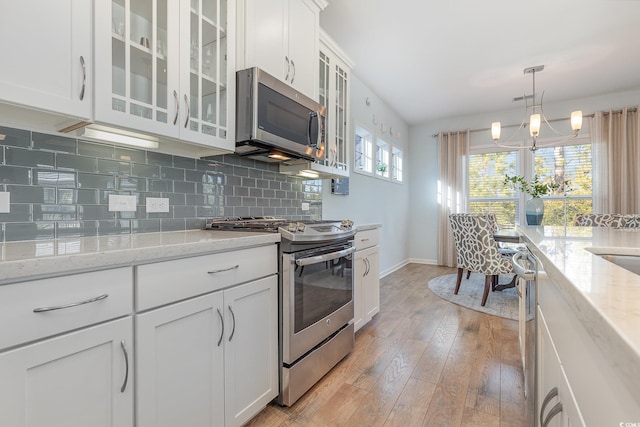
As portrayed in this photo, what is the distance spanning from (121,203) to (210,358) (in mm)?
852

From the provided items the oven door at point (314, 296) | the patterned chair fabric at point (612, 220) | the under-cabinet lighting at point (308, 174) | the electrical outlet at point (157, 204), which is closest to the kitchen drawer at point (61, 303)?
the electrical outlet at point (157, 204)

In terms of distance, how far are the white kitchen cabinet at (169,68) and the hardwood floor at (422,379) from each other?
59.3 inches

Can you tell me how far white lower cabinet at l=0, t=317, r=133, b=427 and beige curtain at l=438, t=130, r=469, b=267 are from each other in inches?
213

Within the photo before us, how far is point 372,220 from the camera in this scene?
4395mm

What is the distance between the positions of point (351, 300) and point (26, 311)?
5.92 feet

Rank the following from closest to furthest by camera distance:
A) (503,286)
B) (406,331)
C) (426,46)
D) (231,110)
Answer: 1. (231,110)
2. (406,331)
3. (426,46)
4. (503,286)

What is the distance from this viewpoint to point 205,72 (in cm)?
160

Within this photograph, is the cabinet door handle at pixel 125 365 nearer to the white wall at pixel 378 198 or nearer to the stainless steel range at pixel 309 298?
the stainless steel range at pixel 309 298

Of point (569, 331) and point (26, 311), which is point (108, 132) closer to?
point (26, 311)

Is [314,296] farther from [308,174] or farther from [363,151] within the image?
[363,151]

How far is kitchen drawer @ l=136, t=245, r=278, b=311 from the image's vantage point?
41.4 inches

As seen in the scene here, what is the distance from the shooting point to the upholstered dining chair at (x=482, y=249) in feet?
11.0

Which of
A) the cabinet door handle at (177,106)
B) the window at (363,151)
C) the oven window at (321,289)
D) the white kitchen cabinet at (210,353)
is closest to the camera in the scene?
the white kitchen cabinet at (210,353)

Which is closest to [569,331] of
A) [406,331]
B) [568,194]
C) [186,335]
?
[186,335]
